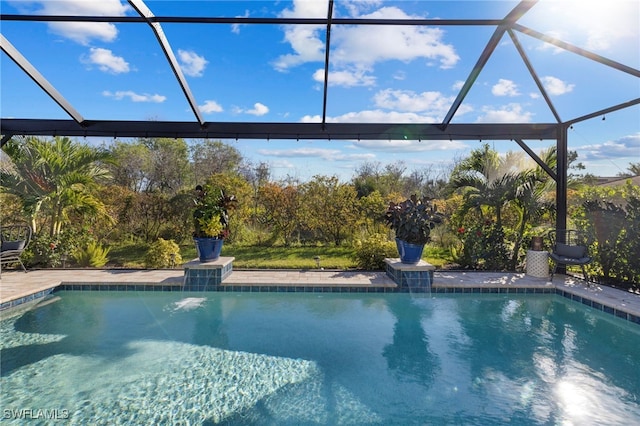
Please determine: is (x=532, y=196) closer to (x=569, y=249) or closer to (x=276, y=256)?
(x=569, y=249)

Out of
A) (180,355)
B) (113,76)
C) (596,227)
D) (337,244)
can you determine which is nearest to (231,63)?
(113,76)

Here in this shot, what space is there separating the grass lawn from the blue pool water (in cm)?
227

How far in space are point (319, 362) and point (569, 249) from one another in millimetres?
5963

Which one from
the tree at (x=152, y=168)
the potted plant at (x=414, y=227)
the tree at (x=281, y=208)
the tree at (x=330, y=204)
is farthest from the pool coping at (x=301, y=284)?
the tree at (x=152, y=168)

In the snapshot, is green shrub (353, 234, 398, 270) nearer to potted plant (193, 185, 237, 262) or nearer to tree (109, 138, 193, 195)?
potted plant (193, 185, 237, 262)

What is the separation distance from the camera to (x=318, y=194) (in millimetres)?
11312

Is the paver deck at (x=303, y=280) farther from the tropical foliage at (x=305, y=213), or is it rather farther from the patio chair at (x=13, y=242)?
the tropical foliage at (x=305, y=213)

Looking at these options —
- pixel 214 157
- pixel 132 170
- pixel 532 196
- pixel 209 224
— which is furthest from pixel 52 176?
pixel 214 157

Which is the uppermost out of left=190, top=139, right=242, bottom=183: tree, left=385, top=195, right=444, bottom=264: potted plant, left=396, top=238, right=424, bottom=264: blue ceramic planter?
left=190, top=139, right=242, bottom=183: tree

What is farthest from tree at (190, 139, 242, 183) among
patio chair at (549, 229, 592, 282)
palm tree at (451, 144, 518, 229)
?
patio chair at (549, 229, 592, 282)

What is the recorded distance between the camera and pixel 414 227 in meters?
7.43

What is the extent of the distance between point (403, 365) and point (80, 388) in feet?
11.3

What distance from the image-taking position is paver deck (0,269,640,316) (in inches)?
265

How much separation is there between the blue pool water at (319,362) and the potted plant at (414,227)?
1084 millimetres
